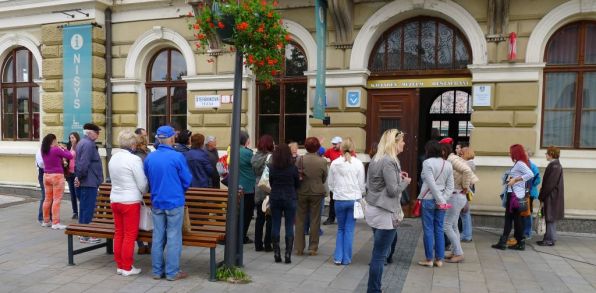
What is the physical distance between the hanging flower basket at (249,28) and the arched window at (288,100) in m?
4.92

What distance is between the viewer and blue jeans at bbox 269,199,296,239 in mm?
6480

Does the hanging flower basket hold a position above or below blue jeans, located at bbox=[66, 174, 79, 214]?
above

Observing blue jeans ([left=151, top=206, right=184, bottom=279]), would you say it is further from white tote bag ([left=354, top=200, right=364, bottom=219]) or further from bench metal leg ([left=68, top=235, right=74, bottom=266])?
white tote bag ([left=354, top=200, right=364, bottom=219])

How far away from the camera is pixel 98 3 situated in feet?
37.7

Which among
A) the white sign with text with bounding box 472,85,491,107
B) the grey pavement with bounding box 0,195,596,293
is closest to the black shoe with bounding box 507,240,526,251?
the grey pavement with bounding box 0,195,596,293

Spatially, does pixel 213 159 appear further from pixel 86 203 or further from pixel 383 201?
pixel 383 201

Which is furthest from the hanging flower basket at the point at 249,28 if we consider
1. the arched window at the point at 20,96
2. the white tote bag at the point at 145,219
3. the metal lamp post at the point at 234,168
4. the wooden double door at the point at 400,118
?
the arched window at the point at 20,96

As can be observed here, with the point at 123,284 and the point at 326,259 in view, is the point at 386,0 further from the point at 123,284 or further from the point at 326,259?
the point at 123,284

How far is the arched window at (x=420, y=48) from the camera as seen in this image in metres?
9.51

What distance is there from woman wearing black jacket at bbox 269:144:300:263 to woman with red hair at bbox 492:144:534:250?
11.0ft

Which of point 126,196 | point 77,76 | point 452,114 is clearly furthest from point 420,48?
point 77,76

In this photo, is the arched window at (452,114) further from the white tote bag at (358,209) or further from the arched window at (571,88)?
the white tote bag at (358,209)

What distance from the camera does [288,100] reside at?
418 inches

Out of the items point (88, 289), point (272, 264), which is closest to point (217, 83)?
point (272, 264)
